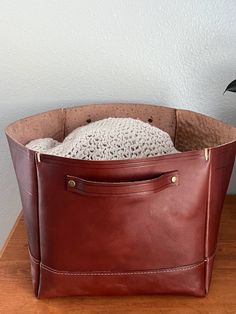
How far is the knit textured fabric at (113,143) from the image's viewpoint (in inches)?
25.0

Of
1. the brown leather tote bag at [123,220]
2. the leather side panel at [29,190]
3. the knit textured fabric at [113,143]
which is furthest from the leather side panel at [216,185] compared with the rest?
the leather side panel at [29,190]

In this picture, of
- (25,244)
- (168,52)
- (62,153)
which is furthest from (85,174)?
(168,52)

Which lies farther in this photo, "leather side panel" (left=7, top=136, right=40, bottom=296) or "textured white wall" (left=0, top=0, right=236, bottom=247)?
"textured white wall" (left=0, top=0, right=236, bottom=247)

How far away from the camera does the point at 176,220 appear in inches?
22.9

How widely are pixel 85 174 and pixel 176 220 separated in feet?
0.44

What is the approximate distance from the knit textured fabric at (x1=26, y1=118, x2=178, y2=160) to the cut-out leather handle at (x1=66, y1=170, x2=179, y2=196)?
82 millimetres

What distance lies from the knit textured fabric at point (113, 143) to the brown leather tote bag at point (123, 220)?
0.22ft

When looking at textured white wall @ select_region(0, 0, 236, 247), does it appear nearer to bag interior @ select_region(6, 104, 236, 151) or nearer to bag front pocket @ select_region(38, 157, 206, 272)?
bag interior @ select_region(6, 104, 236, 151)

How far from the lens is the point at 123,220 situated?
1.86 ft

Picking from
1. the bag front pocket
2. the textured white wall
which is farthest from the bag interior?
the bag front pocket

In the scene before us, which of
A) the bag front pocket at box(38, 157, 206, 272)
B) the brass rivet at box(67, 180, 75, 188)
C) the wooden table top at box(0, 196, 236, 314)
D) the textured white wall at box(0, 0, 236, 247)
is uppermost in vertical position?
the textured white wall at box(0, 0, 236, 247)

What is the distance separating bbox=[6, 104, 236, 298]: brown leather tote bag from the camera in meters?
0.55

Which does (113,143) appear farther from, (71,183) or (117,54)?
(117,54)

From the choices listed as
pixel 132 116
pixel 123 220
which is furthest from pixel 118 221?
pixel 132 116
